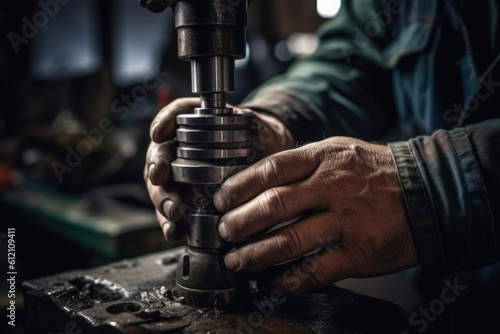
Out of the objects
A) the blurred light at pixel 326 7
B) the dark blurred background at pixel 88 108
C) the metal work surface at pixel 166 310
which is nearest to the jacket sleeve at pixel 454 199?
the metal work surface at pixel 166 310

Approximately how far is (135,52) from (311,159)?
4.16 m

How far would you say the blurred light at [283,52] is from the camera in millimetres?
4593

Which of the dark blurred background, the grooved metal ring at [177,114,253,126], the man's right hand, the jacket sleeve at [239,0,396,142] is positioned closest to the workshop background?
the dark blurred background

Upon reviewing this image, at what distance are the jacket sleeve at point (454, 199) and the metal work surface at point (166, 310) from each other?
0.16m

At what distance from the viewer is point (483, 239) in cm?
83

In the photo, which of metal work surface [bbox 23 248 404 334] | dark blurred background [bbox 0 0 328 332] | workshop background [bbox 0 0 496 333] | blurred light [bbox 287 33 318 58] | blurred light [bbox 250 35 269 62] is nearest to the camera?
metal work surface [bbox 23 248 404 334]

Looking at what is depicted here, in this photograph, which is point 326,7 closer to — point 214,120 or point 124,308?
point 214,120

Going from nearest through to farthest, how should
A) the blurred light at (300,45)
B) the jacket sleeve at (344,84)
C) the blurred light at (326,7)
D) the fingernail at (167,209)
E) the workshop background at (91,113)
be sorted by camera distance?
the fingernail at (167,209) < the jacket sleeve at (344,84) < the workshop background at (91,113) < the blurred light at (326,7) < the blurred light at (300,45)

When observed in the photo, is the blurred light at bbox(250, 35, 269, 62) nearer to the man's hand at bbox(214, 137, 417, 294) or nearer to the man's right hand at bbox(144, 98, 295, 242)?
Result: the man's right hand at bbox(144, 98, 295, 242)

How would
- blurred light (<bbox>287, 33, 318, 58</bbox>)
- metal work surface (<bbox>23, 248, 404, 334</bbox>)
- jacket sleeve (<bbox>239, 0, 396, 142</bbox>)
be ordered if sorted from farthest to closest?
blurred light (<bbox>287, 33, 318, 58</bbox>) < jacket sleeve (<bbox>239, 0, 396, 142</bbox>) < metal work surface (<bbox>23, 248, 404, 334</bbox>)

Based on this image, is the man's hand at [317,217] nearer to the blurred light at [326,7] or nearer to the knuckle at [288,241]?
the knuckle at [288,241]

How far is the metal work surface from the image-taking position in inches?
30.9

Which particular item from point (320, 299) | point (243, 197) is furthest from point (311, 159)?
point (320, 299)

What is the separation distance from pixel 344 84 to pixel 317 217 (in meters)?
0.86
